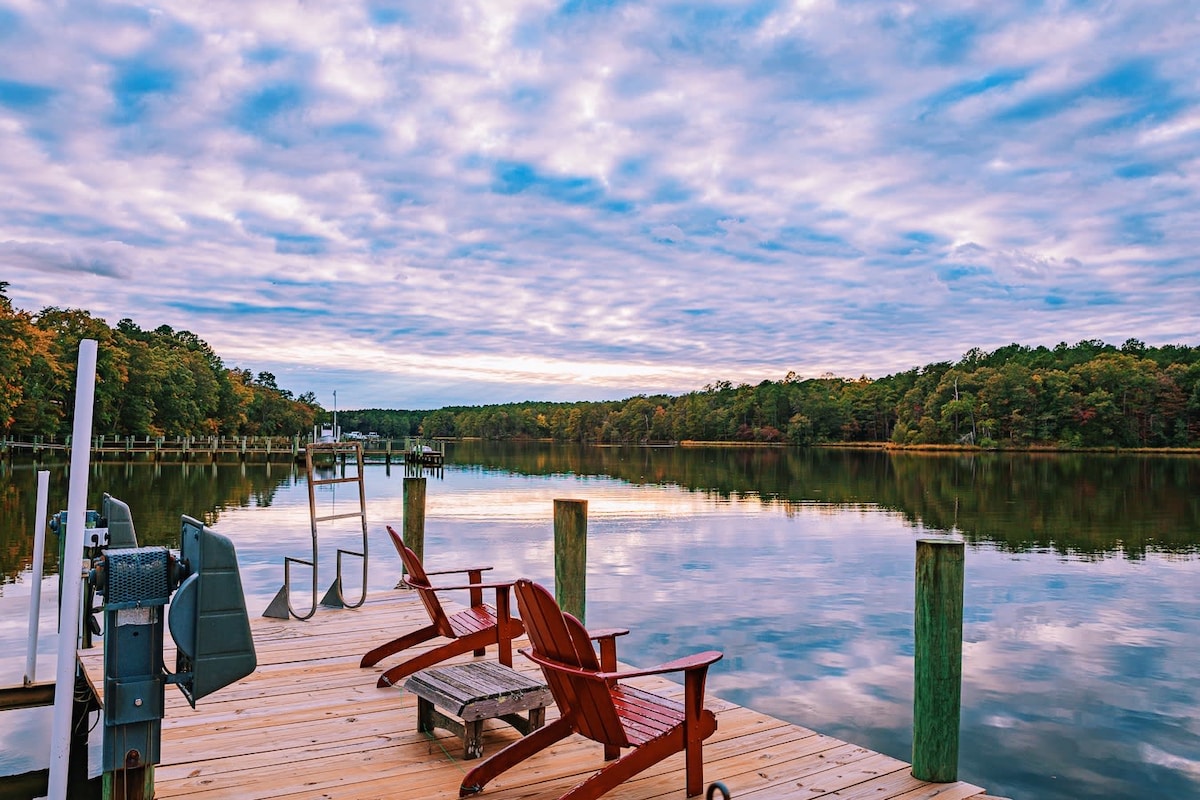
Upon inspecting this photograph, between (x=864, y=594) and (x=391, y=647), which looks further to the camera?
(x=864, y=594)

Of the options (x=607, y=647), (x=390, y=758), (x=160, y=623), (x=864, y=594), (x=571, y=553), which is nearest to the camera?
(x=160, y=623)

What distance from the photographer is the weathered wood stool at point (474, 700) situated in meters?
4.42

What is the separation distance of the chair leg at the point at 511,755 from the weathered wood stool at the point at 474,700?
1.11 ft

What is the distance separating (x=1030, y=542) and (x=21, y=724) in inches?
855

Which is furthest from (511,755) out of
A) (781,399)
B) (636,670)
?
(781,399)

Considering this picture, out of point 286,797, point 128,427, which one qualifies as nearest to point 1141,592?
point 286,797

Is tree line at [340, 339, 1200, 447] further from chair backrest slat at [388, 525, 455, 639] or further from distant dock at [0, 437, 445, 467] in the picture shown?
chair backrest slat at [388, 525, 455, 639]

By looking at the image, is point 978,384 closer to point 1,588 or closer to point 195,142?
point 195,142

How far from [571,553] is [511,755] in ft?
9.91

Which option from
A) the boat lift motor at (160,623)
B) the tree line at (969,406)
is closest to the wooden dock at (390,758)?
the boat lift motor at (160,623)

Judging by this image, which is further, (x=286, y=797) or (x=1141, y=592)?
(x=1141, y=592)

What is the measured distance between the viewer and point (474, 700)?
4395 millimetres

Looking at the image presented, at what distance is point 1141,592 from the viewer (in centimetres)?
1545

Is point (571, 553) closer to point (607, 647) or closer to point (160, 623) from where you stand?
point (607, 647)
